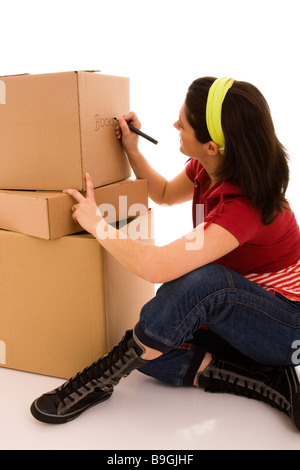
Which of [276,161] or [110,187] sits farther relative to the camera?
[110,187]

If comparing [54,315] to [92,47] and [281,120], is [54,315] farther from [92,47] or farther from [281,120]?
[281,120]

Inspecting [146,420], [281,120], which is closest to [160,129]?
[281,120]

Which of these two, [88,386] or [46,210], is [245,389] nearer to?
[88,386]

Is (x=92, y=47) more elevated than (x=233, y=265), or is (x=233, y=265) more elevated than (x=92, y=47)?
(x=92, y=47)

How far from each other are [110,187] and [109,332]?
36 centimetres

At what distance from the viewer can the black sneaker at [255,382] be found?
3.59 feet

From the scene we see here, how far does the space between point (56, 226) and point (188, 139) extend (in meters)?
0.37

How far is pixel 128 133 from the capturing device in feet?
4.28

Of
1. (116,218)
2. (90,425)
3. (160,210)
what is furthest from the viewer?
(160,210)

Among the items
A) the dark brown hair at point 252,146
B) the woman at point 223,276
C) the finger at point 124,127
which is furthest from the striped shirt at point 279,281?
the finger at point 124,127

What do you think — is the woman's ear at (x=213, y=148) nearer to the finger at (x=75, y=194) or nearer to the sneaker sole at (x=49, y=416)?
the finger at (x=75, y=194)

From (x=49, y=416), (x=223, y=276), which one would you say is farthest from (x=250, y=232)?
(x=49, y=416)
